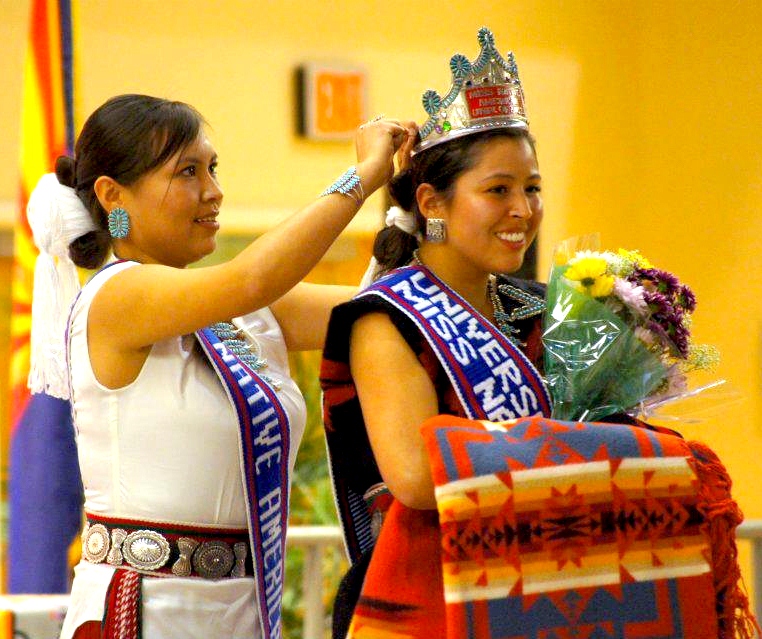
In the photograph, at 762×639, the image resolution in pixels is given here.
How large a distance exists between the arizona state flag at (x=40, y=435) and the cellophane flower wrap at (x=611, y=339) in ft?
4.38

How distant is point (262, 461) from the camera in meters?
1.75

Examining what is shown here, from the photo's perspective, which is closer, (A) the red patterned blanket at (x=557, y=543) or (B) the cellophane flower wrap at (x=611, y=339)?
(A) the red patterned blanket at (x=557, y=543)

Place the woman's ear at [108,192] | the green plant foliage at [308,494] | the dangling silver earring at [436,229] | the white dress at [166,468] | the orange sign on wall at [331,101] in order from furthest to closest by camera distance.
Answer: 1. the orange sign on wall at [331,101]
2. the green plant foliage at [308,494]
3. the woman's ear at [108,192]
4. the white dress at [166,468]
5. the dangling silver earring at [436,229]

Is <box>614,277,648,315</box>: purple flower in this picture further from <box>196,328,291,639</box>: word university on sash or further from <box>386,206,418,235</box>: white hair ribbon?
<box>196,328,291,639</box>: word university on sash

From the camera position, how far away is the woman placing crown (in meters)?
1.65

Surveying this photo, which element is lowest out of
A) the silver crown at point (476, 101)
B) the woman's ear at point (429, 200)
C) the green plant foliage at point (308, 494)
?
the green plant foliage at point (308, 494)

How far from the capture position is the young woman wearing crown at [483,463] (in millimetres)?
1366

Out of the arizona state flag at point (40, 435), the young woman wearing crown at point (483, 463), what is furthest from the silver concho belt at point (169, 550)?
the arizona state flag at point (40, 435)

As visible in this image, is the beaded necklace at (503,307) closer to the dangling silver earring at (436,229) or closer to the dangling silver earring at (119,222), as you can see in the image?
the dangling silver earring at (436,229)

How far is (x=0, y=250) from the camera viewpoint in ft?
13.3

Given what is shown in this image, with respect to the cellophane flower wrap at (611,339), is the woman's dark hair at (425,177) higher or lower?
higher

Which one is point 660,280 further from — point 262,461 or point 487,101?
point 262,461

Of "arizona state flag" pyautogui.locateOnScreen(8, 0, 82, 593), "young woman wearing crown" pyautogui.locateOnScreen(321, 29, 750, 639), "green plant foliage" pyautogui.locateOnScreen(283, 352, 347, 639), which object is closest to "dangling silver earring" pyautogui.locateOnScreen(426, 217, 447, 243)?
"young woman wearing crown" pyautogui.locateOnScreen(321, 29, 750, 639)

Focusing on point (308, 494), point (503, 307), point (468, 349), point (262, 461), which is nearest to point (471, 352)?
point (468, 349)
